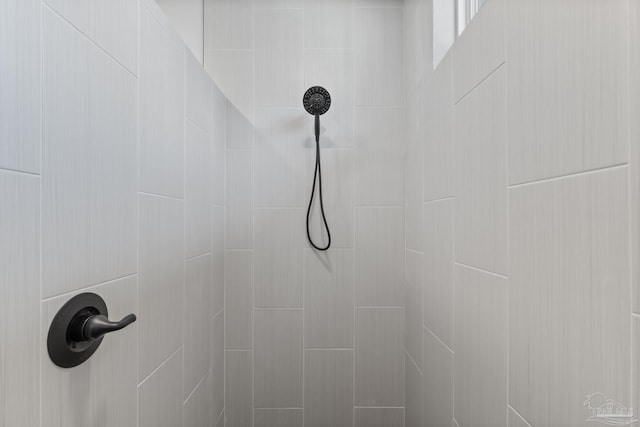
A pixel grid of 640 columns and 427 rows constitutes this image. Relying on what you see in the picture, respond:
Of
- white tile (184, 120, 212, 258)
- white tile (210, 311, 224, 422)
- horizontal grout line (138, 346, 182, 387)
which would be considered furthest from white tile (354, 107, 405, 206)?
horizontal grout line (138, 346, 182, 387)

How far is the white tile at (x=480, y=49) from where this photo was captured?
923 millimetres

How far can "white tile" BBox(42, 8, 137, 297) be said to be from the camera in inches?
25.4

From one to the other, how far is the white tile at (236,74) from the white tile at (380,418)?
4.98 feet

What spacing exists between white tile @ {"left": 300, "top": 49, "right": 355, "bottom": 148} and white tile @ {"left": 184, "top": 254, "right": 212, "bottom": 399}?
80 centimetres

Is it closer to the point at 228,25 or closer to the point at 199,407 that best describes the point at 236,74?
the point at 228,25

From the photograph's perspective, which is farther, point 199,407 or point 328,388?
point 328,388

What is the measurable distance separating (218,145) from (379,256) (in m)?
0.90

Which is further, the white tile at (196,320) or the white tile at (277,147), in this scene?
the white tile at (277,147)

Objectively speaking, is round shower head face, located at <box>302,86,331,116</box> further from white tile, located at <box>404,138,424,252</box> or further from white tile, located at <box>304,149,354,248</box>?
white tile, located at <box>404,138,424,252</box>

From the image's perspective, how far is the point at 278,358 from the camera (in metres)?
1.94

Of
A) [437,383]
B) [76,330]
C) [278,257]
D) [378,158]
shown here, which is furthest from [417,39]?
[76,330]

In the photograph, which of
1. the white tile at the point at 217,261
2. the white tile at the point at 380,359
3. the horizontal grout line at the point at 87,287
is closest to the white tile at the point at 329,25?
the white tile at the point at 217,261

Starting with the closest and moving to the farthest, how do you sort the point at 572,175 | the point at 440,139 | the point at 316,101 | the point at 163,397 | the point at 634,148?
the point at 634,148, the point at 572,175, the point at 163,397, the point at 440,139, the point at 316,101

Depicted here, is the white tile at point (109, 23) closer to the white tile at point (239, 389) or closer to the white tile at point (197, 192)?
the white tile at point (197, 192)
